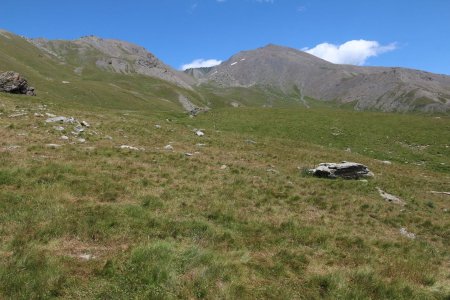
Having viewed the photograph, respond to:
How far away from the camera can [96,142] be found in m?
28.6

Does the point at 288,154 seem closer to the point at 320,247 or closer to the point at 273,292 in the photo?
the point at 320,247

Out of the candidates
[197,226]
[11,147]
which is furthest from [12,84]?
[197,226]

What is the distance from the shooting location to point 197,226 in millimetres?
14109

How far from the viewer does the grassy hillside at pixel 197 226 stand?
1007cm

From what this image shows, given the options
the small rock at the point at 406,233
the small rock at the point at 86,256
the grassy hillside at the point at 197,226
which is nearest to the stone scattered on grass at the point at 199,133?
the grassy hillside at the point at 197,226

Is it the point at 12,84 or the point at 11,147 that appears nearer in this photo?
the point at 11,147

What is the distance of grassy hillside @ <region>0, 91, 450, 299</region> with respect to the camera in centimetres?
1007

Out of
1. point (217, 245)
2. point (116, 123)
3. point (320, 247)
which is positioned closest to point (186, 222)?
point (217, 245)

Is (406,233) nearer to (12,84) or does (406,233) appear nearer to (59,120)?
(59,120)

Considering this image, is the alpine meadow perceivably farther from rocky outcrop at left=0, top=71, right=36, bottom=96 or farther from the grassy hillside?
rocky outcrop at left=0, top=71, right=36, bottom=96

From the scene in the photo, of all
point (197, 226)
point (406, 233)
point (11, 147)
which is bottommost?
point (406, 233)

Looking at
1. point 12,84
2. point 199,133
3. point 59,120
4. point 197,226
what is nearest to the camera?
point 197,226

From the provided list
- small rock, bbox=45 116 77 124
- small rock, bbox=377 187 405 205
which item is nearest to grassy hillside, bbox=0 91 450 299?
small rock, bbox=377 187 405 205

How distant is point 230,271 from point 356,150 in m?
40.4
